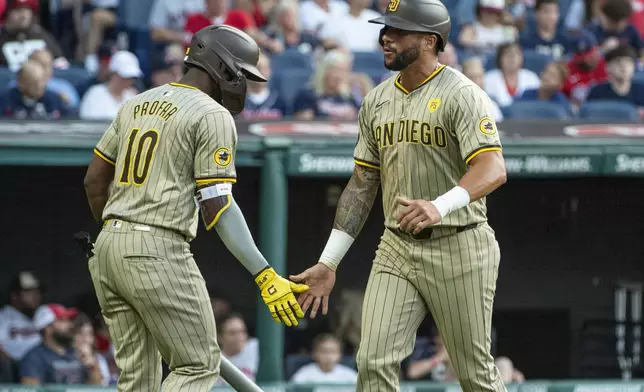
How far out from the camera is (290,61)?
9852mm

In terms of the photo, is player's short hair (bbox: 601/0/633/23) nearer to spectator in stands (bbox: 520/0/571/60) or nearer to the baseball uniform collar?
spectator in stands (bbox: 520/0/571/60)

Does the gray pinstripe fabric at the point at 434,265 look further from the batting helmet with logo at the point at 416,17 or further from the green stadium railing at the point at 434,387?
the green stadium railing at the point at 434,387

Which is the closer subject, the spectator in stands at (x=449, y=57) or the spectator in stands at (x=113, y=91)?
the spectator in stands at (x=113, y=91)

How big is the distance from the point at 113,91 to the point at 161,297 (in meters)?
4.11

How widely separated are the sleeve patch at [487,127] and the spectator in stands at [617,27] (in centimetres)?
631

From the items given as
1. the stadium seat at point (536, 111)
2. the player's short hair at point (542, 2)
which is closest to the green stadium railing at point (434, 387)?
the stadium seat at point (536, 111)

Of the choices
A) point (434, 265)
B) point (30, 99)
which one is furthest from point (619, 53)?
point (434, 265)

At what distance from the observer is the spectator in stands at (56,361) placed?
800 centimetres

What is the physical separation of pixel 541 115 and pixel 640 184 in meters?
0.84

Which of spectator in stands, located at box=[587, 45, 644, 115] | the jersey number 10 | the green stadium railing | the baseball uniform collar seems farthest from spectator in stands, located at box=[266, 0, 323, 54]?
the jersey number 10

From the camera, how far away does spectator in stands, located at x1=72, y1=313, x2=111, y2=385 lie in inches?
318

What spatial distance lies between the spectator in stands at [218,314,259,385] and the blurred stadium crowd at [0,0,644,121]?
4.57 feet

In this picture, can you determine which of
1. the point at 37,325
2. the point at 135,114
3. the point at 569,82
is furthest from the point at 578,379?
the point at 135,114

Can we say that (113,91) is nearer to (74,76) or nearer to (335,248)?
(74,76)
